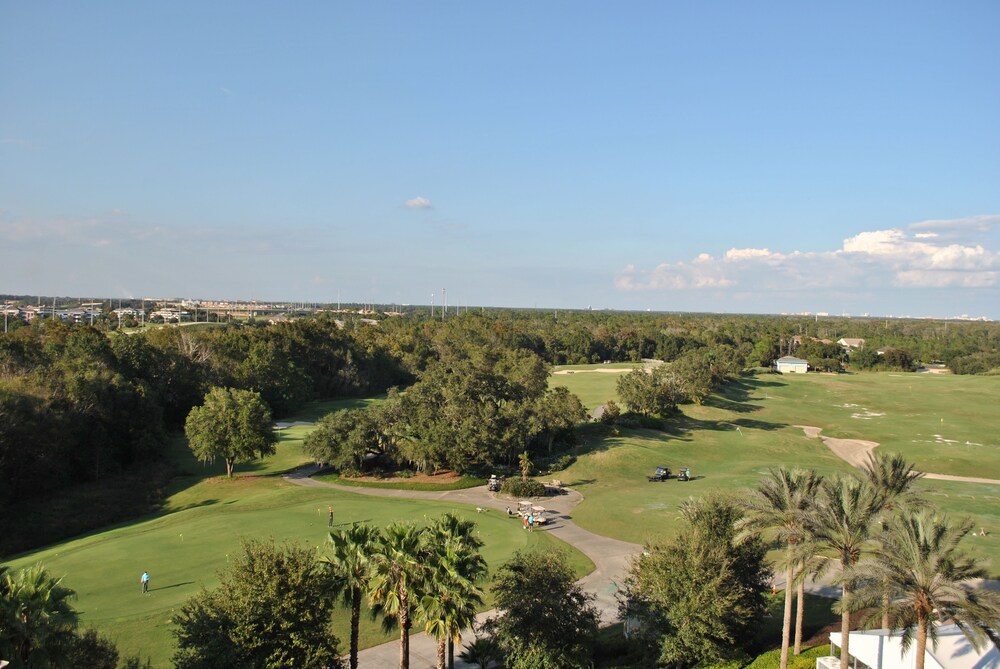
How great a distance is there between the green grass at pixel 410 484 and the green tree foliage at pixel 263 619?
30.9 m

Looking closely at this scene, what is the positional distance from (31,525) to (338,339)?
79.3m

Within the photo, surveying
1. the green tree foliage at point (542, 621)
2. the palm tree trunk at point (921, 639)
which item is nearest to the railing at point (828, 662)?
the palm tree trunk at point (921, 639)

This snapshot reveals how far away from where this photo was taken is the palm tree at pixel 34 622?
16.0m

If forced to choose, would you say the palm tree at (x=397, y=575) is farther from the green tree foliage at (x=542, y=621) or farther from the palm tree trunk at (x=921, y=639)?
the palm tree trunk at (x=921, y=639)

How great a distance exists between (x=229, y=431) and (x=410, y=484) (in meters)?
16.0

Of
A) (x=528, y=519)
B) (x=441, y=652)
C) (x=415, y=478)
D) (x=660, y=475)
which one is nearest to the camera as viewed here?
(x=441, y=652)

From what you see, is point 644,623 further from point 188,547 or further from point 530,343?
point 530,343

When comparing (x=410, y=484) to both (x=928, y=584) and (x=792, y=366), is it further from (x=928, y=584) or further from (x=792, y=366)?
→ (x=792, y=366)

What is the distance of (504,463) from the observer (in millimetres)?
61125

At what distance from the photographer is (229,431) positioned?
54.6 meters

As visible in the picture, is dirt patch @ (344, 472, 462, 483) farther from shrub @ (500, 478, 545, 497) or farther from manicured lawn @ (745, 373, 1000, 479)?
manicured lawn @ (745, 373, 1000, 479)

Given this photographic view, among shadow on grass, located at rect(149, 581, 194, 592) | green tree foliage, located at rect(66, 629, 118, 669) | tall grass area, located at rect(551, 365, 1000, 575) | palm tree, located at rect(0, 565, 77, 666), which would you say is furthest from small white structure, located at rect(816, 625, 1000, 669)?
shadow on grass, located at rect(149, 581, 194, 592)

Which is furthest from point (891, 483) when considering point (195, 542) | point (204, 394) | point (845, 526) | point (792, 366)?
point (792, 366)

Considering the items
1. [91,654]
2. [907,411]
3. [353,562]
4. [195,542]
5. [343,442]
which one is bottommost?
[195,542]
